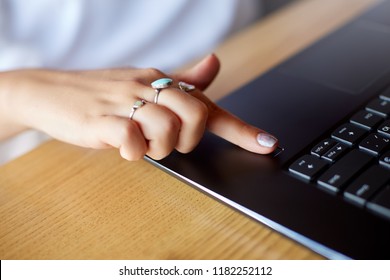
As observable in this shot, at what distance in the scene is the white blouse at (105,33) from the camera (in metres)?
0.75

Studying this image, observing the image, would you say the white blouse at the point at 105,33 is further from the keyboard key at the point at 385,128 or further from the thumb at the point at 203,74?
the keyboard key at the point at 385,128

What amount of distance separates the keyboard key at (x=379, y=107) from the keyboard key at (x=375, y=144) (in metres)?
0.04

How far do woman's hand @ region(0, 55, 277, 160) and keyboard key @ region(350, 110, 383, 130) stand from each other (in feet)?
0.27

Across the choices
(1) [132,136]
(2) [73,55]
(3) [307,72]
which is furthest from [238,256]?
(2) [73,55]

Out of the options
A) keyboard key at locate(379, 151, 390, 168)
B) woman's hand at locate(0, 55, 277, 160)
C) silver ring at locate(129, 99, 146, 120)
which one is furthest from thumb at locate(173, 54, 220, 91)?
keyboard key at locate(379, 151, 390, 168)

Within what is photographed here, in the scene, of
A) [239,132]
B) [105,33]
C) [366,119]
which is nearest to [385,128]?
[366,119]

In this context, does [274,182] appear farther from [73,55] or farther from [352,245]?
[73,55]

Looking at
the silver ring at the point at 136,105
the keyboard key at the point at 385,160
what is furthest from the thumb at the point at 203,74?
the keyboard key at the point at 385,160

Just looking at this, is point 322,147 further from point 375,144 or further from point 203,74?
point 203,74

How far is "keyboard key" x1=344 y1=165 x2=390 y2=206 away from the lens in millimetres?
372

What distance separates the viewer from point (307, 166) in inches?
16.2

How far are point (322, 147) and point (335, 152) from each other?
16 millimetres

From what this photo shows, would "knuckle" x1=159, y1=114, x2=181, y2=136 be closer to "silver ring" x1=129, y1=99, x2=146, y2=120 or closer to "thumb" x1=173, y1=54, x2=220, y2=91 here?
"silver ring" x1=129, y1=99, x2=146, y2=120

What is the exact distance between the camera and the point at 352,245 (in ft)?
1.14
